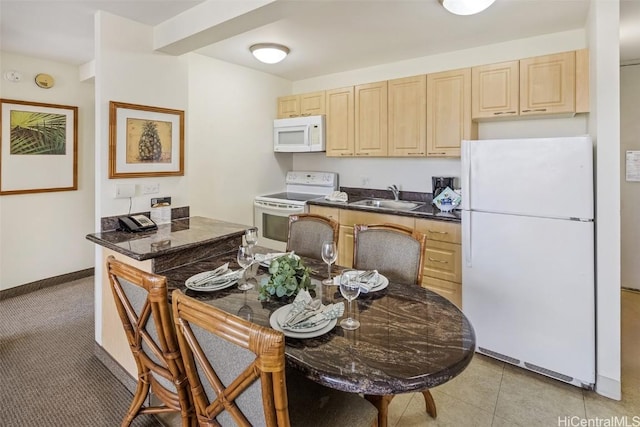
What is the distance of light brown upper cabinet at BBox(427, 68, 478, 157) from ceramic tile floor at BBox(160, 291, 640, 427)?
1.85 metres

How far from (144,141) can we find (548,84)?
10.2 feet

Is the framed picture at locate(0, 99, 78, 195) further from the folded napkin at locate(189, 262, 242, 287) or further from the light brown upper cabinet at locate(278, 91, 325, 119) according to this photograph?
the folded napkin at locate(189, 262, 242, 287)

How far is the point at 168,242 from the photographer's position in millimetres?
2109

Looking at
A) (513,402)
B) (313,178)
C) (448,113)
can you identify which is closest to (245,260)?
(513,402)

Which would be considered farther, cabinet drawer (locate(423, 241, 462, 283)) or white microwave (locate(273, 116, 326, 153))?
white microwave (locate(273, 116, 326, 153))

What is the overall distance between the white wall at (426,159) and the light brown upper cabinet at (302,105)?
325mm

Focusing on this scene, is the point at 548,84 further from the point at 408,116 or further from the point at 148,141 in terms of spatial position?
the point at 148,141

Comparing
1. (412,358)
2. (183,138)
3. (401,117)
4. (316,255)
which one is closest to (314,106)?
(401,117)

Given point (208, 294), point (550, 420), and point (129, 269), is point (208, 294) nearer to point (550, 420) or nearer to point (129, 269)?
point (129, 269)

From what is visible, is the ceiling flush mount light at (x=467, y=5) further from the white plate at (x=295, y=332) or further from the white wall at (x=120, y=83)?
the white wall at (x=120, y=83)

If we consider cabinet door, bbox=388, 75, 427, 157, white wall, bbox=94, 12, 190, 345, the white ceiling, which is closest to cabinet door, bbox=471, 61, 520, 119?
the white ceiling

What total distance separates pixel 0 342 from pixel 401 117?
388 cm

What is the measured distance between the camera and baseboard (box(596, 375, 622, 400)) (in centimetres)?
208

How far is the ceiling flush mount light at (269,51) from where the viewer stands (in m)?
3.12
